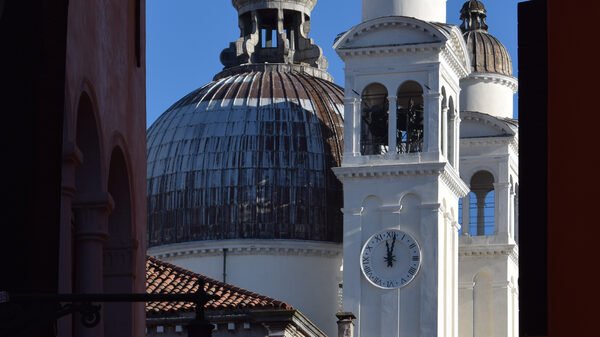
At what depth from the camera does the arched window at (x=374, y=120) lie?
3393 inches

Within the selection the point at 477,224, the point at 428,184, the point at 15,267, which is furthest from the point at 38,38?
the point at 477,224

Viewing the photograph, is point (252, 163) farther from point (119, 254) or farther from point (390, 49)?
point (119, 254)

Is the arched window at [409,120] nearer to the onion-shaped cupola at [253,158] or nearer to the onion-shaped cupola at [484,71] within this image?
the onion-shaped cupola at [484,71]

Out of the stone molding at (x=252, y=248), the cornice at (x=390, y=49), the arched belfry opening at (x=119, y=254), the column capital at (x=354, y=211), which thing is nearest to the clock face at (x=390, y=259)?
the column capital at (x=354, y=211)

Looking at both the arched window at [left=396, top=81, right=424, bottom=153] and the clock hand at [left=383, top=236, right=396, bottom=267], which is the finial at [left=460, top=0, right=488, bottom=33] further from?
the clock hand at [left=383, top=236, right=396, bottom=267]

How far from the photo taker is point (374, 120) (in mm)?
86562

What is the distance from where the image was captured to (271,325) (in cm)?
5138

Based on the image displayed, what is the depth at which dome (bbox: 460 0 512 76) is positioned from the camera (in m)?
91.9

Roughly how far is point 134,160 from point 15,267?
9884 mm

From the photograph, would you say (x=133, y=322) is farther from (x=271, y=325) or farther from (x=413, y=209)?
(x=413, y=209)

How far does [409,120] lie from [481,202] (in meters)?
8.21

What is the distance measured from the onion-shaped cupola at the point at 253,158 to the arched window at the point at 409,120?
21.5 feet

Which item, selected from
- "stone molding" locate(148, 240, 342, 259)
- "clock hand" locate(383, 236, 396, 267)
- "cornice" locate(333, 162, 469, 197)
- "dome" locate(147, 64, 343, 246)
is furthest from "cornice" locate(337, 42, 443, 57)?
"stone molding" locate(148, 240, 342, 259)

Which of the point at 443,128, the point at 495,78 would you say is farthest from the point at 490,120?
the point at 443,128
